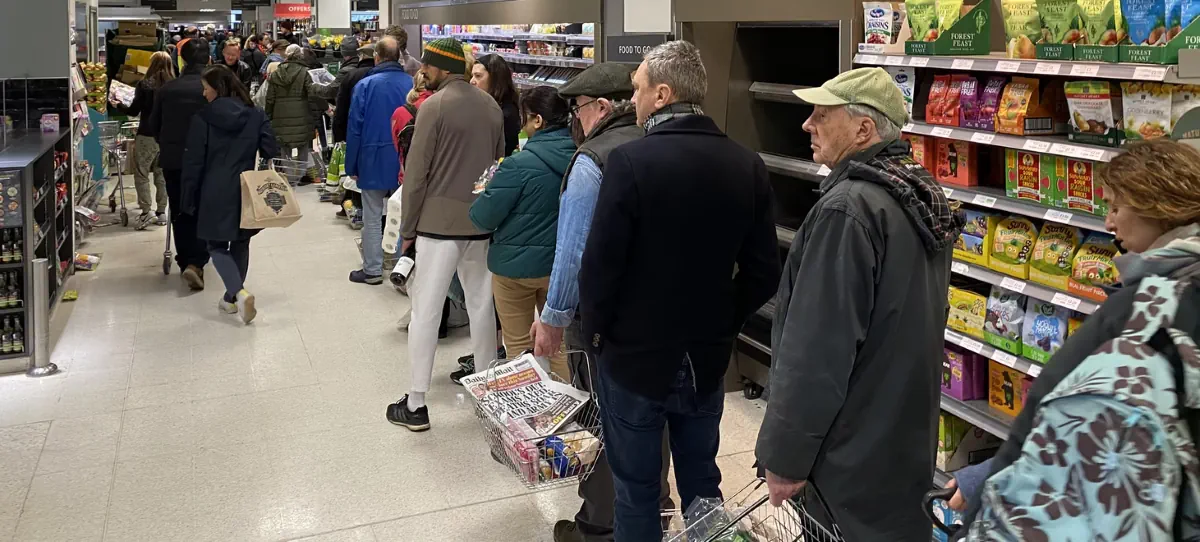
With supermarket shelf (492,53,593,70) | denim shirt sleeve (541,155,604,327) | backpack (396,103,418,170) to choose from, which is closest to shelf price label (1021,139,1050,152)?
denim shirt sleeve (541,155,604,327)

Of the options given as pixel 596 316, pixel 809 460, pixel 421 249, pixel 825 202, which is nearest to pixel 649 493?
pixel 596 316

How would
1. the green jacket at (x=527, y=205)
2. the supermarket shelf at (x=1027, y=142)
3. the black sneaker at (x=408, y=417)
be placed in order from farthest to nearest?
the black sneaker at (x=408, y=417) → the green jacket at (x=527, y=205) → the supermarket shelf at (x=1027, y=142)

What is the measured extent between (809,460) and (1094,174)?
5.25ft

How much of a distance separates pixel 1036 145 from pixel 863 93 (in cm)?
136

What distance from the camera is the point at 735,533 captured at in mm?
2422

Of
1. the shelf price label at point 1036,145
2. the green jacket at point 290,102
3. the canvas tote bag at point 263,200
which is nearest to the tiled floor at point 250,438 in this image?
the canvas tote bag at point 263,200

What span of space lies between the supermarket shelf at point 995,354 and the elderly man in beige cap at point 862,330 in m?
1.35

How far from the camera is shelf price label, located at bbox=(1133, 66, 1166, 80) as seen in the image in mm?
2816

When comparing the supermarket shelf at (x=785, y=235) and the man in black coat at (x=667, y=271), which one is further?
the supermarket shelf at (x=785, y=235)

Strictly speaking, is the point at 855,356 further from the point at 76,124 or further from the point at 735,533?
the point at 76,124

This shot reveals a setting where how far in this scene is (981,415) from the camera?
372 centimetres

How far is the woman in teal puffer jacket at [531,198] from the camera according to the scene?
386cm

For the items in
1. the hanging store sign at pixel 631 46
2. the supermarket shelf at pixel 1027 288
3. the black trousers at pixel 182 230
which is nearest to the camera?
the supermarket shelf at pixel 1027 288

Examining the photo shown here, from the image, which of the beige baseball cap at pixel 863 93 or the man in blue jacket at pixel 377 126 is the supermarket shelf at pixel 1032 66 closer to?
the beige baseball cap at pixel 863 93
